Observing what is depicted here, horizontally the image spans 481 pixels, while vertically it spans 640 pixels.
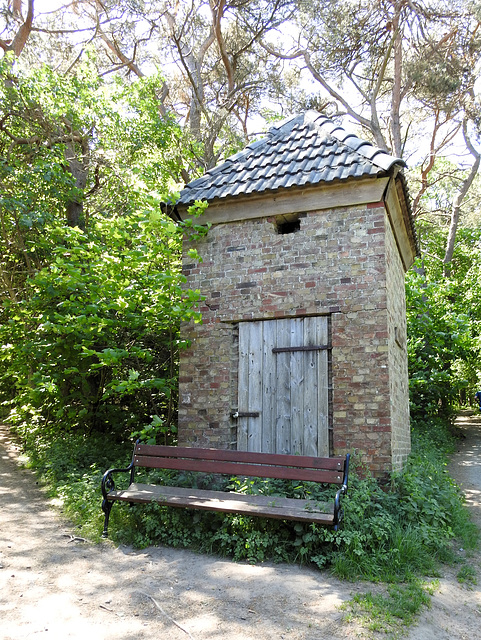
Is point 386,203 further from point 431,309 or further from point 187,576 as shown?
point 431,309

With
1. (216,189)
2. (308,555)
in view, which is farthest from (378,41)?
(308,555)

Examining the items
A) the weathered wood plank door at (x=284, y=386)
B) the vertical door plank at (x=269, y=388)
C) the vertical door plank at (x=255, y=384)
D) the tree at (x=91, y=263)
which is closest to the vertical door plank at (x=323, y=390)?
the weathered wood plank door at (x=284, y=386)

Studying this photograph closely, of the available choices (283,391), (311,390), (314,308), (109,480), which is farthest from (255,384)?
(109,480)

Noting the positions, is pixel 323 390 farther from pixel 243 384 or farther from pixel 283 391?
pixel 243 384

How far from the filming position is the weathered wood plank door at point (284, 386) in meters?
6.21

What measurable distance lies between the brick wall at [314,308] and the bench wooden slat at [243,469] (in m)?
0.84

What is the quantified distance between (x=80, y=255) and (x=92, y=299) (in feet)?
3.05

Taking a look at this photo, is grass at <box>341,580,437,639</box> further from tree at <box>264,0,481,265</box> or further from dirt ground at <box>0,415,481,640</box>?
tree at <box>264,0,481,265</box>

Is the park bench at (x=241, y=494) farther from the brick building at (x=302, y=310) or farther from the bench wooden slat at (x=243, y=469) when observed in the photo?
the brick building at (x=302, y=310)

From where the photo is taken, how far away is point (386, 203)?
21.3 feet

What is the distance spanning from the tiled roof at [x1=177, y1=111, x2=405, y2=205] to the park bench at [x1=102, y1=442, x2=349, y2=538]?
3479 mm

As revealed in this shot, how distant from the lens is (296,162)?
7.08 m

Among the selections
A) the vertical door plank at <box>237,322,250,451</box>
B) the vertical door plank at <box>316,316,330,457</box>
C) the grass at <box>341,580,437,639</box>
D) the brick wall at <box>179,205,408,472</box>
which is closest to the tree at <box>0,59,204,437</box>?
the brick wall at <box>179,205,408,472</box>

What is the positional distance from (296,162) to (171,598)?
18.4ft
